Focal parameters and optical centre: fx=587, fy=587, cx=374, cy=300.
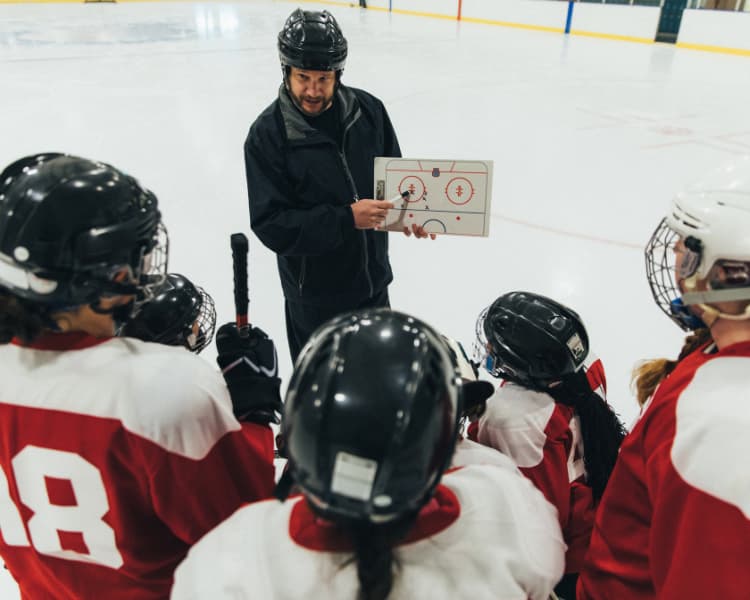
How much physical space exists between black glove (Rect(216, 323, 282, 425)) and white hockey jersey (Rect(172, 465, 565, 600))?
49cm

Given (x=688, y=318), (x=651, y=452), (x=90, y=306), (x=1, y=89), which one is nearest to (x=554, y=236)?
(x=688, y=318)

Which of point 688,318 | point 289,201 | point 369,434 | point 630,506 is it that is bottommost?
point 630,506

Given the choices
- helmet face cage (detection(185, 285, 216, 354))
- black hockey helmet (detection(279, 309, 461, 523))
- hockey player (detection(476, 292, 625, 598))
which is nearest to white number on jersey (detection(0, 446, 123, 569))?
black hockey helmet (detection(279, 309, 461, 523))

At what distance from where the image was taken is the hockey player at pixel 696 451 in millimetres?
685

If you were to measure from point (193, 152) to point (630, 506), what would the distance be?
15.9ft

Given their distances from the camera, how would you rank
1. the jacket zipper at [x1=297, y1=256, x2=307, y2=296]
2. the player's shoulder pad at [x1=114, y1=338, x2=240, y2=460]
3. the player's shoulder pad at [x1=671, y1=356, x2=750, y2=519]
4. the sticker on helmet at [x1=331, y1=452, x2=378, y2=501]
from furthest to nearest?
the jacket zipper at [x1=297, y1=256, x2=307, y2=296]
the player's shoulder pad at [x1=114, y1=338, x2=240, y2=460]
the player's shoulder pad at [x1=671, y1=356, x2=750, y2=519]
the sticker on helmet at [x1=331, y1=452, x2=378, y2=501]

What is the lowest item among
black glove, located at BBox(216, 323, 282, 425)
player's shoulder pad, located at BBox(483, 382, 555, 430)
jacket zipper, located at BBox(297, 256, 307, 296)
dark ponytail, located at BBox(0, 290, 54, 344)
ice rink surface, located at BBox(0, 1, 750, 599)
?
ice rink surface, located at BBox(0, 1, 750, 599)

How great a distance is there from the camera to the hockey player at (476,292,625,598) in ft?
3.88

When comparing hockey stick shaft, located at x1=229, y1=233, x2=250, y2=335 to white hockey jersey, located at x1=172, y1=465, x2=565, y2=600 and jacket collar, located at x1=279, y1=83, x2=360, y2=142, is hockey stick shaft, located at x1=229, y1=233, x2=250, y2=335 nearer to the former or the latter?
jacket collar, located at x1=279, y1=83, x2=360, y2=142

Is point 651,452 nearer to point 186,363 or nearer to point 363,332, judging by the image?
point 363,332

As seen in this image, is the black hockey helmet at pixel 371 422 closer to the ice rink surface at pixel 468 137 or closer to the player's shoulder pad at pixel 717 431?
the player's shoulder pad at pixel 717 431

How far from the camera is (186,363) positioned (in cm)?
85

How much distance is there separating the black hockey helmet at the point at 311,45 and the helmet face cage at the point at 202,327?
71 cm

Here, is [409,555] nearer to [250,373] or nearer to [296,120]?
[250,373]
